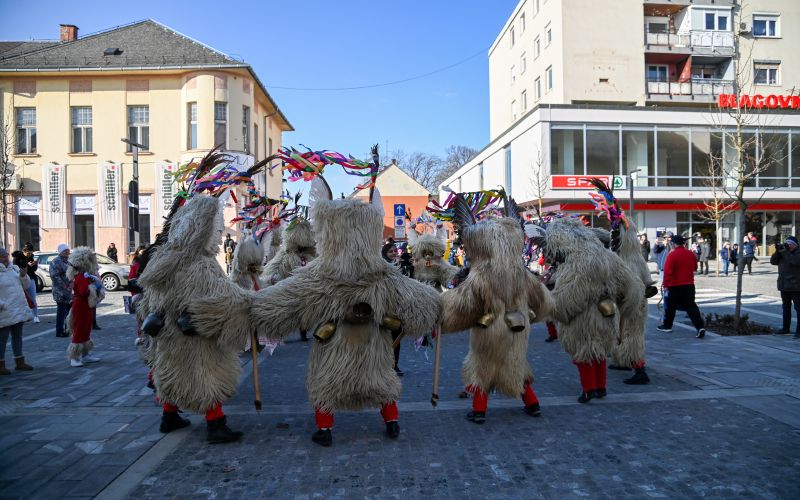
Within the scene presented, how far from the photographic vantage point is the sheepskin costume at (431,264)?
9016 millimetres

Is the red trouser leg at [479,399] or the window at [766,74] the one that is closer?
the red trouser leg at [479,399]

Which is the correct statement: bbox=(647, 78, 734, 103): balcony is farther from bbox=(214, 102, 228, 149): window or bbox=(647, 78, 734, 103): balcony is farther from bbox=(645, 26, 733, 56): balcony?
bbox=(214, 102, 228, 149): window

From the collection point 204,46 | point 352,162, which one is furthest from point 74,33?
point 352,162

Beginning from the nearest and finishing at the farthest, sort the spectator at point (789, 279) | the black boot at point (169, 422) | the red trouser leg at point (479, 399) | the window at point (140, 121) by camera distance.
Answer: the black boot at point (169, 422)
the red trouser leg at point (479, 399)
the spectator at point (789, 279)
the window at point (140, 121)

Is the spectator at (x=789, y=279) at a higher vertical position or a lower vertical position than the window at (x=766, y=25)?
lower

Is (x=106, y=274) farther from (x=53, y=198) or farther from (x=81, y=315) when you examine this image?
(x=81, y=315)

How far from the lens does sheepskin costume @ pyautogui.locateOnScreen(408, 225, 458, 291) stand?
9.02 meters

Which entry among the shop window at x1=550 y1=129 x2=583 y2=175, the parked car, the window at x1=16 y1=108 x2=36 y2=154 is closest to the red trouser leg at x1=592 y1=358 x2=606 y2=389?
the parked car

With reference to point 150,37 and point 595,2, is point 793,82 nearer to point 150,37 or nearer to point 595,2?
point 595,2

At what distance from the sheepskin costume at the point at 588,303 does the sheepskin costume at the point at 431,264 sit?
3311 mm

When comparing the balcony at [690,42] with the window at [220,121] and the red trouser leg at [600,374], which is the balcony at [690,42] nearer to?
the window at [220,121]

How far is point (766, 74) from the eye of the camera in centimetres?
3403

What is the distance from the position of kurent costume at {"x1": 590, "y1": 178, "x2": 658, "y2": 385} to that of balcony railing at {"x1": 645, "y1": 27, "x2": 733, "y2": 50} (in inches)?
1185

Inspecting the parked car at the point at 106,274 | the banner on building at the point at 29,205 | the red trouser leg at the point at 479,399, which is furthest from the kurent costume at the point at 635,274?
the banner on building at the point at 29,205
